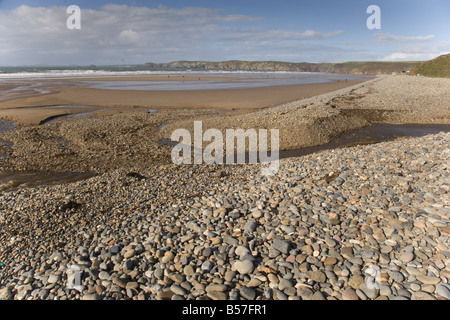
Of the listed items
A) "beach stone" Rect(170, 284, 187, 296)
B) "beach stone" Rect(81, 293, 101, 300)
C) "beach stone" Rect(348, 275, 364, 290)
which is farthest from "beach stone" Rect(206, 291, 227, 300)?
"beach stone" Rect(348, 275, 364, 290)

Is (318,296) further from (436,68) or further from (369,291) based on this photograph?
(436,68)

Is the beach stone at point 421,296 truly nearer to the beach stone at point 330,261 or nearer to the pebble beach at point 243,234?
the pebble beach at point 243,234

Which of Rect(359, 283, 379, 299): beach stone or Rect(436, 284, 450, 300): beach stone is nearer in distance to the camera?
Rect(436, 284, 450, 300): beach stone

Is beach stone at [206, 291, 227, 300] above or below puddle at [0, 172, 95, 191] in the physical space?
below

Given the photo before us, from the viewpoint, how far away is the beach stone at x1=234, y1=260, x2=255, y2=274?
5293 millimetres

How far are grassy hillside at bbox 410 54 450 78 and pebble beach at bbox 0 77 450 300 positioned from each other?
Answer: 72.6 meters

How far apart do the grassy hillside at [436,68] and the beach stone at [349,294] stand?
76.9 m

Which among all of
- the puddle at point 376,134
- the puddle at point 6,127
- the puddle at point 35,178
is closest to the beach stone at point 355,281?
the puddle at point 376,134

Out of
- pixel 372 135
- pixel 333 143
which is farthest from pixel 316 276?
pixel 372 135

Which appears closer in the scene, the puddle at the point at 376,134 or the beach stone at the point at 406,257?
the beach stone at the point at 406,257

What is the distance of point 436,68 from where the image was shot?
7175 centimetres

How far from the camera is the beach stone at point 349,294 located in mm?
4586

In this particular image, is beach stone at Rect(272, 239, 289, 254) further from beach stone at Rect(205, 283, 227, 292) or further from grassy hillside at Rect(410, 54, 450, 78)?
grassy hillside at Rect(410, 54, 450, 78)

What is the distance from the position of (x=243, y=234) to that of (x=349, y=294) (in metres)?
2.43
